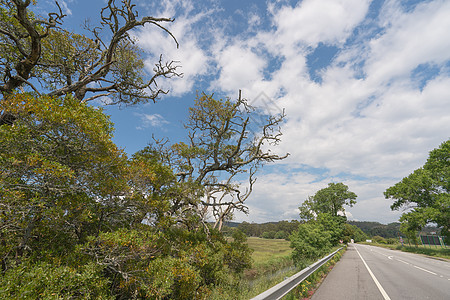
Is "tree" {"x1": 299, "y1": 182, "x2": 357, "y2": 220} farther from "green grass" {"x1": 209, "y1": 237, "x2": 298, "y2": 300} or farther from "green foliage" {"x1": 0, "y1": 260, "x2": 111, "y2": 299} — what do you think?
"green foliage" {"x1": 0, "y1": 260, "x2": 111, "y2": 299}

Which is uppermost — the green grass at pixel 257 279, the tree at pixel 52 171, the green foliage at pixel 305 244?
the tree at pixel 52 171

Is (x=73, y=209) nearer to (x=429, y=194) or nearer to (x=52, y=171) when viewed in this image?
(x=52, y=171)

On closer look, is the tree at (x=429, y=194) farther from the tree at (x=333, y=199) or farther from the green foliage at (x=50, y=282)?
the green foliage at (x=50, y=282)

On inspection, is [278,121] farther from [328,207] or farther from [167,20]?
[328,207]

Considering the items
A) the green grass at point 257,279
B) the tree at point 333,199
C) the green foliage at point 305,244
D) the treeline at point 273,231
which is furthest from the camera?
the treeline at point 273,231

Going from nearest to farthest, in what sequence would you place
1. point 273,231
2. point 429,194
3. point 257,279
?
point 257,279
point 429,194
point 273,231

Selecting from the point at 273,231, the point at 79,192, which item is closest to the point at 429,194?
the point at 79,192

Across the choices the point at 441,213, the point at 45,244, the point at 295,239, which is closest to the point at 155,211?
the point at 45,244

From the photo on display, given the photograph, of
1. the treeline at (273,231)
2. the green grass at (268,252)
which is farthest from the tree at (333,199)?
the treeline at (273,231)

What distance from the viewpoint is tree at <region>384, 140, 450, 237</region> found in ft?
83.3

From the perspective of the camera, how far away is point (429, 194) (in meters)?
28.5

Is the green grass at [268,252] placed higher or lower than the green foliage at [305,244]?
lower

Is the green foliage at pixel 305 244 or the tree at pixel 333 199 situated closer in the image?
the green foliage at pixel 305 244

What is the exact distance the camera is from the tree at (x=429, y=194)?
25.4 meters
